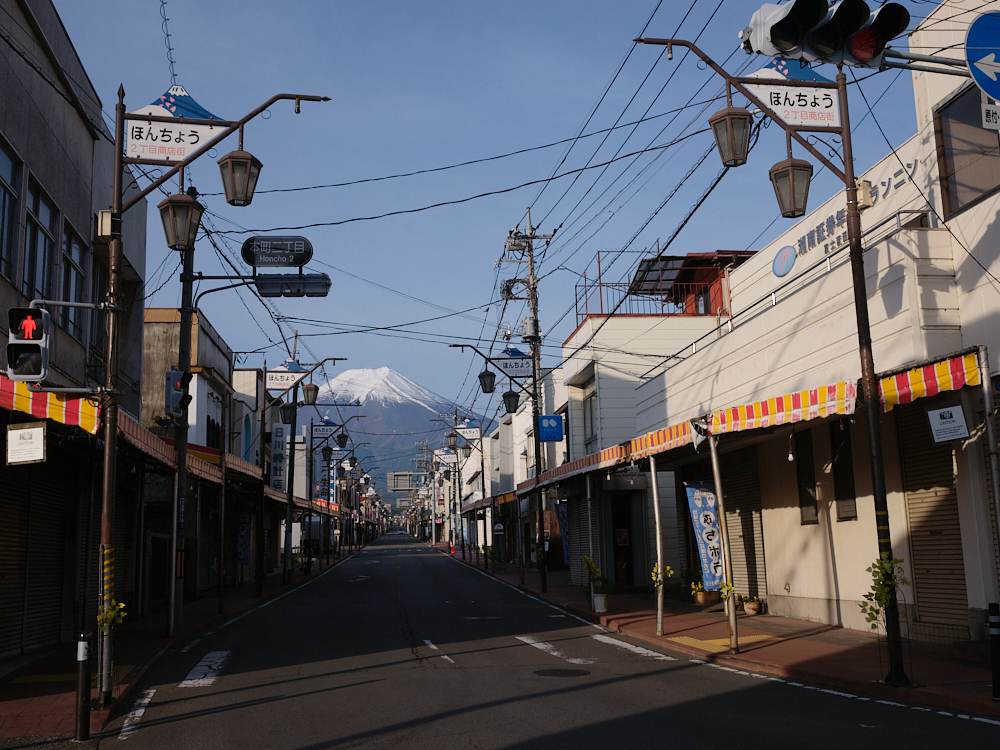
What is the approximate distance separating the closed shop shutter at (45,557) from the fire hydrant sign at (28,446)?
6.08m

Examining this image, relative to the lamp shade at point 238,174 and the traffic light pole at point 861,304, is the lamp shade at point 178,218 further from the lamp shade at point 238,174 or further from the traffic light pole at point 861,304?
the traffic light pole at point 861,304

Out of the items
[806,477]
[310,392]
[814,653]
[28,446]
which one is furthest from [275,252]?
[310,392]

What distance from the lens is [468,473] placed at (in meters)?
96.9

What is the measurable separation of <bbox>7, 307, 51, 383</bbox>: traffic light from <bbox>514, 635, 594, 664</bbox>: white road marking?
8.89 metres

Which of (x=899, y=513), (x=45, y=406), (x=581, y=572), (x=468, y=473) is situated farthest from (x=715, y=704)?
(x=468, y=473)

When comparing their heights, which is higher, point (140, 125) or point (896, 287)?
point (140, 125)

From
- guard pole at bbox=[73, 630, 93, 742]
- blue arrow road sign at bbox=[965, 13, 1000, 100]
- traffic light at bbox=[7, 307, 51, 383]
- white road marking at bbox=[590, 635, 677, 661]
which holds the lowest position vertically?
white road marking at bbox=[590, 635, 677, 661]

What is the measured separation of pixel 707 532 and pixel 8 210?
13.7 m

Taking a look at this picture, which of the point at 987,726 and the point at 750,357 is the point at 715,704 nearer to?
the point at 987,726

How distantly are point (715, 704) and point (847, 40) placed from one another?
7.20m

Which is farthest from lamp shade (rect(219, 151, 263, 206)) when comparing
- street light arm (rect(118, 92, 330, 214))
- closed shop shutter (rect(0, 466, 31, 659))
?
closed shop shutter (rect(0, 466, 31, 659))

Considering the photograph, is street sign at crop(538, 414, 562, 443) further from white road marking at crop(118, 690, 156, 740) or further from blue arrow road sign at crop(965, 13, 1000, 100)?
blue arrow road sign at crop(965, 13, 1000, 100)

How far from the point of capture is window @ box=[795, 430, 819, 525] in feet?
60.6

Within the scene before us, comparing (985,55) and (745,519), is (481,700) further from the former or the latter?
(745,519)
